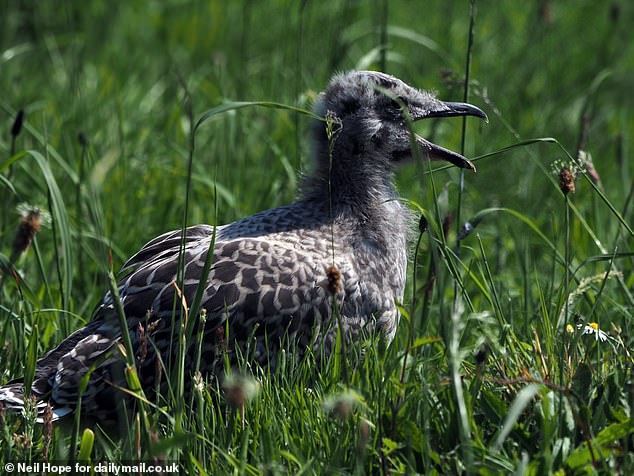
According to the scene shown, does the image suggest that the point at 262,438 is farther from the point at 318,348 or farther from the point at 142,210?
the point at 142,210

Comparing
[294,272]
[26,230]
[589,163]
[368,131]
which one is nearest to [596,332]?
[589,163]

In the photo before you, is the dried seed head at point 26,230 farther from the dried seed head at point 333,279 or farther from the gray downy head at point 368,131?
the gray downy head at point 368,131

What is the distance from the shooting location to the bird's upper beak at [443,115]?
14.4 ft

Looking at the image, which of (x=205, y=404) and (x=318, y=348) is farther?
(x=318, y=348)

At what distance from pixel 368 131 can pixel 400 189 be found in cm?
163

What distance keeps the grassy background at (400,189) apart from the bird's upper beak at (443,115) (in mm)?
127

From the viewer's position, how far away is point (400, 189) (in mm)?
6105

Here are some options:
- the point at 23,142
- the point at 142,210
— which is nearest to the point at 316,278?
the point at 142,210

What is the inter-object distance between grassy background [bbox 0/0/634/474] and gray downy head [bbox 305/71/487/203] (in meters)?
0.24

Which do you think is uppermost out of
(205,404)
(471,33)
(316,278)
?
(471,33)

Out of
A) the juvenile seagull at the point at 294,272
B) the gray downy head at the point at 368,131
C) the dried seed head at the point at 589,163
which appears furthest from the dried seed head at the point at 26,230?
the dried seed head at the point at 589,163

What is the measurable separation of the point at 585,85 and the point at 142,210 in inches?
169

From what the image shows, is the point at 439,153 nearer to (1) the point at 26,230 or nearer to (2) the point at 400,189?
(2) the point at 400,189

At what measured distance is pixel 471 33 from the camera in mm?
4109
